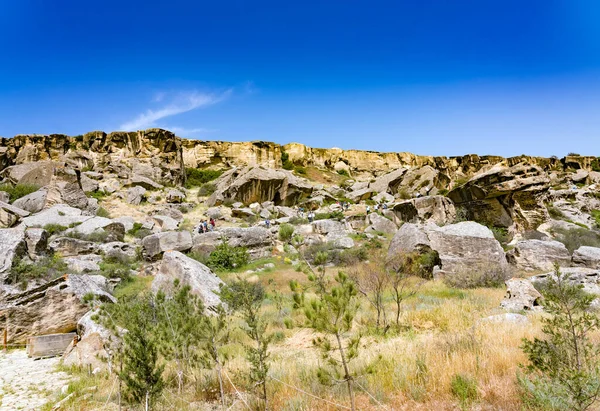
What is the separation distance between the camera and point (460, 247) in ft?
37.0

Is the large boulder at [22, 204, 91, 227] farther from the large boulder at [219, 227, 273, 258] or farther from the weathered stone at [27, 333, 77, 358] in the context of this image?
the weathered stone at [27, 333, 77, 358]

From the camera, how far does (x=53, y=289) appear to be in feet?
22.9

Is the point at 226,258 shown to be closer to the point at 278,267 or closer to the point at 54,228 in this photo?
the point at 278,267

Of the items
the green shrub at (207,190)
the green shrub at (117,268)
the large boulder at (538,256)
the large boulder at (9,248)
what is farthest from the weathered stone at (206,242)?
the green shrub at (207,190)

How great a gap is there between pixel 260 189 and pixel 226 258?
45.4ft

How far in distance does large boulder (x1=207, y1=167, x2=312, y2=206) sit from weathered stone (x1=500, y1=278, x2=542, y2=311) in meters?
23.3

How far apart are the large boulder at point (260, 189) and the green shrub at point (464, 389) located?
84.2ft

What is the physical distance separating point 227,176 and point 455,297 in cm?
2698

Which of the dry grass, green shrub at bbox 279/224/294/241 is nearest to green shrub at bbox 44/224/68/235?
green shrub at bbox 279/224/294/241

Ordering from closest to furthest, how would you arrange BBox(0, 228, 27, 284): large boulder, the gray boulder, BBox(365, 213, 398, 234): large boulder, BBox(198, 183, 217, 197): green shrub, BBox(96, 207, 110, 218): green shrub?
1. BBox(0, 228, 27, 284): large boulder
2. BBox(365, 213, 398, 234): large boulder
3. the gray boulder
4. BBox(96, 207, 110, 218): green shrub
5. BBox(198, 183, 217, 197): green shrub

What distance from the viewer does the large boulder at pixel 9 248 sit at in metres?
9.36

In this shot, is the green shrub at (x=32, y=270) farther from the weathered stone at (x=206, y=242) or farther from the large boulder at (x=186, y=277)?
the weathered stone at (x=206, y=242)

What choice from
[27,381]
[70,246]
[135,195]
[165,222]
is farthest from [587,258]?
[135,195]

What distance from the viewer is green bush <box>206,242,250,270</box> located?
15344 mm
